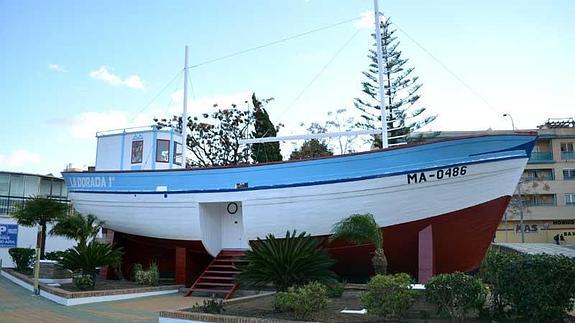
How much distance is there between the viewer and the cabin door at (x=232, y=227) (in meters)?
15.4

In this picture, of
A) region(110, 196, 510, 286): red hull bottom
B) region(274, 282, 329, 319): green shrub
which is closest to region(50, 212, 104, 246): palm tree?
region(110, 196, 510, 286): red hull bottom

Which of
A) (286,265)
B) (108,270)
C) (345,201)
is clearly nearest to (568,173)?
A: (345,201)

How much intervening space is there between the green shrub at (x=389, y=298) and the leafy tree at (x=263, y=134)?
1905 cm

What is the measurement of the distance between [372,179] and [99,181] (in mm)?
9706

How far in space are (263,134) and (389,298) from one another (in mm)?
21947

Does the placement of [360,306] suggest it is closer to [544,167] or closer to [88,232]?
[88,232]

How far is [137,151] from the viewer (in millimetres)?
17672

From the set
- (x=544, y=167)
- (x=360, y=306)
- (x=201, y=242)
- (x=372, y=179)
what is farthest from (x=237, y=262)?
(x=544, y=167)

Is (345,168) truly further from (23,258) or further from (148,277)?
(23,258)

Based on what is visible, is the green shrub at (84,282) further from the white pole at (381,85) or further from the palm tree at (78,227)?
the white pole at (381,85)

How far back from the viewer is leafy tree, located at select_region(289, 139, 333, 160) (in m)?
33.2

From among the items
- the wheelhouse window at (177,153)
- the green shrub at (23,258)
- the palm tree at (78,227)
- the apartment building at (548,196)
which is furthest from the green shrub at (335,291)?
the apartment building at (548,196)

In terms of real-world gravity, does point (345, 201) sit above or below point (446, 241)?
above

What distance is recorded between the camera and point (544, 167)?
46.0 metres
